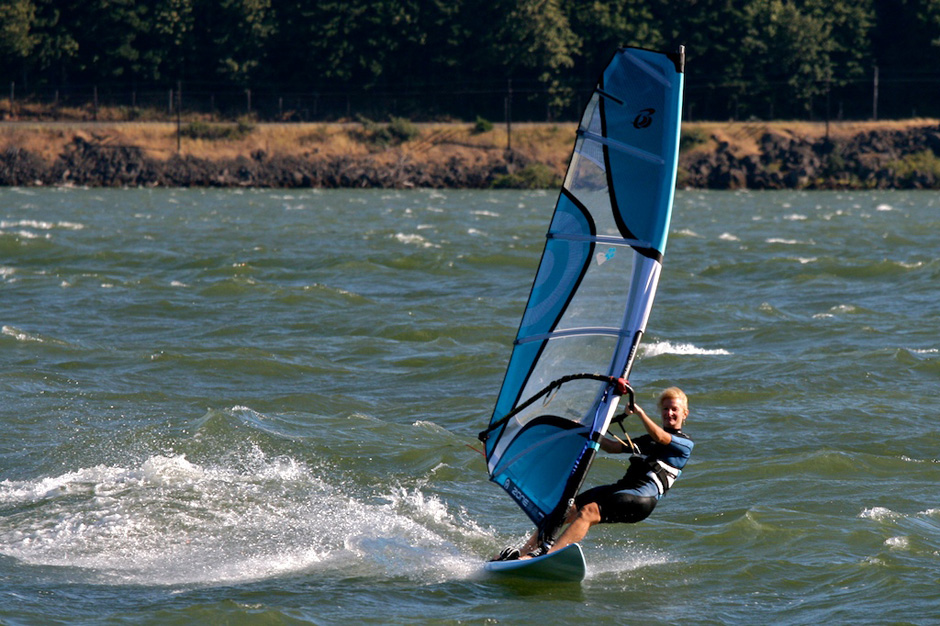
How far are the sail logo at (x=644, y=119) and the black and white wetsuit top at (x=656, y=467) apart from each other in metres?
2.06

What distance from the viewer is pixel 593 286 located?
28.9 ft

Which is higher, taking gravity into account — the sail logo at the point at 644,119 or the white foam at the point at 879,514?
the sail logo at the point at 644,119

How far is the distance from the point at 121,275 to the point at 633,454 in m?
18.2

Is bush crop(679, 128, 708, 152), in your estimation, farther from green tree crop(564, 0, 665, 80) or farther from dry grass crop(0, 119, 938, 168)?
green tree crop(564, 0, 665, 80)

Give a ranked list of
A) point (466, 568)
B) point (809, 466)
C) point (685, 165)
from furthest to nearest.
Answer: point (685, 165)
point (809, 466)
point (466, 568)

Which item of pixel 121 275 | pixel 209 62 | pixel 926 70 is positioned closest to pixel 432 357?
pixel 121 275

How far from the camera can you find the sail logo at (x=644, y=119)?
8578 mm

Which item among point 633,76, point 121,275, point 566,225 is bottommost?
point 121,275

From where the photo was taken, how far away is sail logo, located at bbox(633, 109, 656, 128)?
28.1 feet

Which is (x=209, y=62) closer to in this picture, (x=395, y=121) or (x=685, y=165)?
(x=395, y=121)

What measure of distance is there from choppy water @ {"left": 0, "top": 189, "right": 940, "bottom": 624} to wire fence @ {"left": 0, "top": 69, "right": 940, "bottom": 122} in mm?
55825

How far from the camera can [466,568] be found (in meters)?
9.16

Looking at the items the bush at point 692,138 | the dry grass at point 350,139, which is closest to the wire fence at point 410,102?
the dry grass at point 350,139

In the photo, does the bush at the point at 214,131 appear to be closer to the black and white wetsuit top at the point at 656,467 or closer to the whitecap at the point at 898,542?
the whitecap at the point at 898,542
